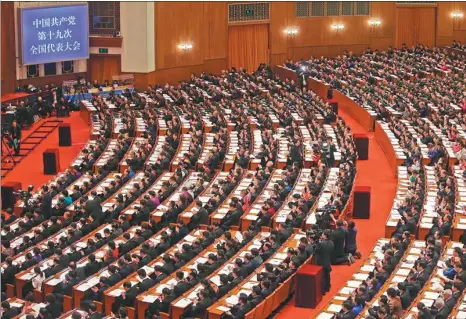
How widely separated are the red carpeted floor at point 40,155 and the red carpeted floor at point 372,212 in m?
9.46

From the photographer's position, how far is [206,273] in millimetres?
14523

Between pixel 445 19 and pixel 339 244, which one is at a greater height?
pixel 445 19

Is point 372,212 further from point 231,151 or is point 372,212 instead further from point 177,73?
point 177,73

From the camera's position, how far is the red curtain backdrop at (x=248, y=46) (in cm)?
4078

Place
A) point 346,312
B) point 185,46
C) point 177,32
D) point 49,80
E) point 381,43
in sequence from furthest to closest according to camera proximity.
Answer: point 381,43 < point 185,46 < point 177,32 < point 49,80 < point 346,312

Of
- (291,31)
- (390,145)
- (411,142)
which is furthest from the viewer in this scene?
(291,31)

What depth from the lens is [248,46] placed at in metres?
41.3

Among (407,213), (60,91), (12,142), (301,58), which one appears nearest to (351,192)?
(407,213)

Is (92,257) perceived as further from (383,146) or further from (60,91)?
(60,91)

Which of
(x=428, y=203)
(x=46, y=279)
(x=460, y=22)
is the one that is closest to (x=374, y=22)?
(x=460, y=22)

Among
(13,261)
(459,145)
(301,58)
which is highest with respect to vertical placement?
(301,58)

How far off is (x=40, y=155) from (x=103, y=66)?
33.1 ft

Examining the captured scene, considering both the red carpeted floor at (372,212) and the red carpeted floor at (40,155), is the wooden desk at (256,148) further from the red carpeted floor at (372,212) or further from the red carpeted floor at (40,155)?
the red carpeted floor at (40,155)

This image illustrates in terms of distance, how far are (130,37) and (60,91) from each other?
430 cm
